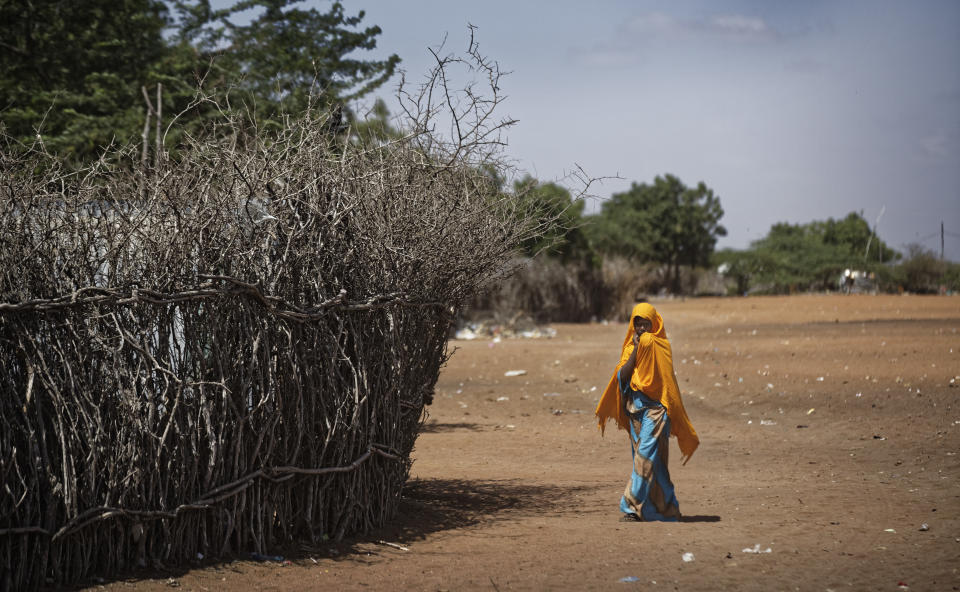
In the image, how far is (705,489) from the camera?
7.75 m

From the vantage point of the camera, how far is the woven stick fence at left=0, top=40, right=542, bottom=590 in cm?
453

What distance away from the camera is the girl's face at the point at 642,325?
6523 millimetres

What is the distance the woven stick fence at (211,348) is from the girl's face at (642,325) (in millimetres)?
1375

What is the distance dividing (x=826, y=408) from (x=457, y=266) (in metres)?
7.52

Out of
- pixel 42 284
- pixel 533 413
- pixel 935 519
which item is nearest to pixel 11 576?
pixel 42 284

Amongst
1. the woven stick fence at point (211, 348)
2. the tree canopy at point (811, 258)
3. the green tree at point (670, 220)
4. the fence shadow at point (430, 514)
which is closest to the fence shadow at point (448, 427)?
the fence shadow at point (430, 514)

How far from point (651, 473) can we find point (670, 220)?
56.6m

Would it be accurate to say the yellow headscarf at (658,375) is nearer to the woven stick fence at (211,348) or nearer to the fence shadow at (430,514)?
the fence shadow at (430,514)

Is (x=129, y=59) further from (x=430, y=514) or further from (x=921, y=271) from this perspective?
(x=921, y=271)

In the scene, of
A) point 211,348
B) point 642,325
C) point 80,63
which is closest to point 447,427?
point 642,325

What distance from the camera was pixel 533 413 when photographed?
1317cm

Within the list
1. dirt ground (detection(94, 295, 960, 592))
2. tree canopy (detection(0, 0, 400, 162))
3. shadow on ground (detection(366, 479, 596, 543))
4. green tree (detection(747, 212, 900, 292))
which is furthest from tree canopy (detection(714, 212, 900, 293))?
shadow on ground (detection(366, 479, 596, 543))

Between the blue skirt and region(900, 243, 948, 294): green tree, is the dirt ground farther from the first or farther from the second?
region(900, 243, 948, 294): green tree

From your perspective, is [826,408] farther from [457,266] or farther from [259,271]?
[259,271]
